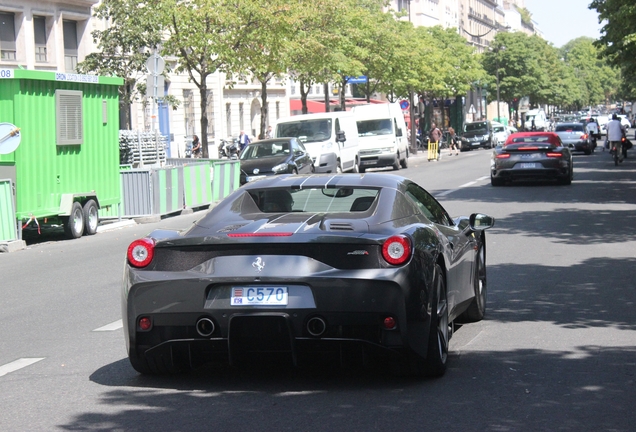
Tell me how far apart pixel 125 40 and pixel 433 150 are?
2195 centimetres

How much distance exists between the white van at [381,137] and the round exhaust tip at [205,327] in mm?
36844

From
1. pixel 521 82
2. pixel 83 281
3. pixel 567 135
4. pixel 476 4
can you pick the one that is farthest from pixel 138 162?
pixel 476 4

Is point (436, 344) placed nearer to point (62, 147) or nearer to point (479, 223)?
point (479, 223)

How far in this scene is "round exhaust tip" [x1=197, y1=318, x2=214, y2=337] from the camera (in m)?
6.25

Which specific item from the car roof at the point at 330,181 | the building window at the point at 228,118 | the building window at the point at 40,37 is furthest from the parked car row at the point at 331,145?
the car roof at the point at 330,181

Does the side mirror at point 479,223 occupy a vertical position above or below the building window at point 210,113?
below

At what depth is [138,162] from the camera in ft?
89.0

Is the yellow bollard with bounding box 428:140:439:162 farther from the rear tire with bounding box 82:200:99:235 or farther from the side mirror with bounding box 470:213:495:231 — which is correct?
the side mirror with bounding box 470:213:495:231

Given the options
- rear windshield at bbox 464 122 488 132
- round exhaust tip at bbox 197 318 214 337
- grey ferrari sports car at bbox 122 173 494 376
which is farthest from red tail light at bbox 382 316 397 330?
rear windshield at bbox 464 122 488 132

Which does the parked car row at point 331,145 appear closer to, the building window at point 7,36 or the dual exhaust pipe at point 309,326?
the building window at point 7,36

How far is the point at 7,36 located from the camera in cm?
3947

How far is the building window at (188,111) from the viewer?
53.4 meters

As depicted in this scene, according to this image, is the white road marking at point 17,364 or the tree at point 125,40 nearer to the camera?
the white road marking at point 17,364

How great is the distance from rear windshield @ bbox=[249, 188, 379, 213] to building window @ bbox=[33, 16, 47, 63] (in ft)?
116
